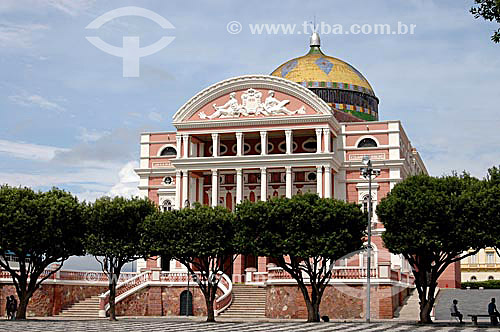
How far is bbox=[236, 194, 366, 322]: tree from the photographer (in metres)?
44.6

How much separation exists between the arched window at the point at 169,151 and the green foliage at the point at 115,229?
22.7 metres

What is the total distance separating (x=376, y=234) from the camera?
64812mm

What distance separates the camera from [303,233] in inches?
1769

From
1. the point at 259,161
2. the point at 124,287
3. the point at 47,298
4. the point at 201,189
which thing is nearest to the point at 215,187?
the point at 201,189

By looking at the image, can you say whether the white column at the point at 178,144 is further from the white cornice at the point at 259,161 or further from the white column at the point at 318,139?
the white column at the point at 318,139

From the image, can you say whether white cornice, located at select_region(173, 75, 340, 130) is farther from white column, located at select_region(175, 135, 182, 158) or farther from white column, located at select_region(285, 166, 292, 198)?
white column, located at select_region(285, 166, 292, 198)

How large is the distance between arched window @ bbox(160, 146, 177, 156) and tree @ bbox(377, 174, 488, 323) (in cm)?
3247

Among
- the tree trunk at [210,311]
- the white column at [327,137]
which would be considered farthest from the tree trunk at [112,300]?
the white column at [327,137]

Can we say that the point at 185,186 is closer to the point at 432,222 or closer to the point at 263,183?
the point at 263,183

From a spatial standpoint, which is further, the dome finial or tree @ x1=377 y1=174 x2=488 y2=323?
the dome finial

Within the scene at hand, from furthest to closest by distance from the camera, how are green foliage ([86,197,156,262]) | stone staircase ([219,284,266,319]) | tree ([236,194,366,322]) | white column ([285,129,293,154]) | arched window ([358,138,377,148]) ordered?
arched window ([358,138,377,148])
white column ([285,129,293,154])
stone staircase ([219,284,266,319])
green foliage ([86,197,156,262])
tree ([236,194,366,322])

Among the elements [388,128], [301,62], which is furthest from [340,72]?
[388,128]

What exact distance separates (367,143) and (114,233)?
1109 inches

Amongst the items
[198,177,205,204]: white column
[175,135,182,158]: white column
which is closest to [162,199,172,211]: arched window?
[198,177,205,204]: white column
